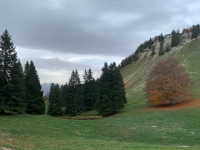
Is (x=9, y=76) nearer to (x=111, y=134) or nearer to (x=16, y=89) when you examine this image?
(x=16, y=89)

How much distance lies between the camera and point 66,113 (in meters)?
67.9

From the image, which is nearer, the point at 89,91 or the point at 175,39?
the point at 89,91

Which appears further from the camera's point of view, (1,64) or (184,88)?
(184,88)

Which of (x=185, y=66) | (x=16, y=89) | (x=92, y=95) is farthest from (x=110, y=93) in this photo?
(x=185, y=66)

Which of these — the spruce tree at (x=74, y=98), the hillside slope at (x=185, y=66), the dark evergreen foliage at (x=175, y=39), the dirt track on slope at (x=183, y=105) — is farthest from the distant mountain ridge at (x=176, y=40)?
the dirt track on slope at (x=183, y=105)

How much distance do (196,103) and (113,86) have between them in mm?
19874

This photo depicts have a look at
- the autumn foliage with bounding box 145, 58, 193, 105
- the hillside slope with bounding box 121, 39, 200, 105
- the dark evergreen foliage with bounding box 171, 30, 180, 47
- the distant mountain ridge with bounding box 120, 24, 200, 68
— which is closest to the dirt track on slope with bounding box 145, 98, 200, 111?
the autumn foliage with bounding box 145, 58, 193, 105

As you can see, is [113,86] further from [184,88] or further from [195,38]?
[195,38]

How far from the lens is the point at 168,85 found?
162 feet

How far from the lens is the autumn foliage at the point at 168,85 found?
1933 inches

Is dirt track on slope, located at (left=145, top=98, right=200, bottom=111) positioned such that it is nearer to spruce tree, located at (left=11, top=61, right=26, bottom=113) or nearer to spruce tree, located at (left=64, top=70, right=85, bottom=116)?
spruce tree, located at (left=64, top=70, right=85, bottom=116)

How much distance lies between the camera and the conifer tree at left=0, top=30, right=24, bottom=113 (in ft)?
126

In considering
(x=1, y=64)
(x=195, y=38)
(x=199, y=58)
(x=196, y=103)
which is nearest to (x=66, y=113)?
(x=1, y=64)

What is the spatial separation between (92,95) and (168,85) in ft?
98.2
